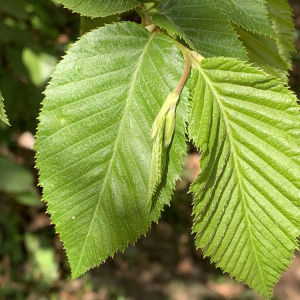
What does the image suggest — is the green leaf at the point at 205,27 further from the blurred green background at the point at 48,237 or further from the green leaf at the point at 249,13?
the blurred green background at the point at 48,237

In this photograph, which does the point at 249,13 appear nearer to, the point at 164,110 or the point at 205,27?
the point at 205,27

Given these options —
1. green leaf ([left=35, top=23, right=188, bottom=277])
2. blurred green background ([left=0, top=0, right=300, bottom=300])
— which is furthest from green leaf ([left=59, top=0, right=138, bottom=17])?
blurred green background ([left=0, top=0, right=300, bottom=300])

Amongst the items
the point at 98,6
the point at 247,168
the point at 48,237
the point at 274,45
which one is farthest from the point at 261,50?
the point at 48,237

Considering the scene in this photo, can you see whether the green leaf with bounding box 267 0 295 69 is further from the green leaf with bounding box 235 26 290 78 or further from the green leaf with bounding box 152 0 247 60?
the green leaf with bounding box 152 0 247 60

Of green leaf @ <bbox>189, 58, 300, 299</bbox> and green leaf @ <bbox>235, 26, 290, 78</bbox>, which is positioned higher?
green leaf @ <bbox>235, 26, 290, 78</bbox>

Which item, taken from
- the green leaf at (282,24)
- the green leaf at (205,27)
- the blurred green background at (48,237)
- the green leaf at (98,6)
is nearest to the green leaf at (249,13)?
the green leaf at (205,27)

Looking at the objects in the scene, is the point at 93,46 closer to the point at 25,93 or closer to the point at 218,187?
the point at 218,187

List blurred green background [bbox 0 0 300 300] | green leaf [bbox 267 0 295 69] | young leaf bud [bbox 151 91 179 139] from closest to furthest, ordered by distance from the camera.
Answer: young leaf bud [bbox 151 91 179 139], green leaf [bbox 267 0 295 69], blurred green background [bbox 0 0 300 300]
